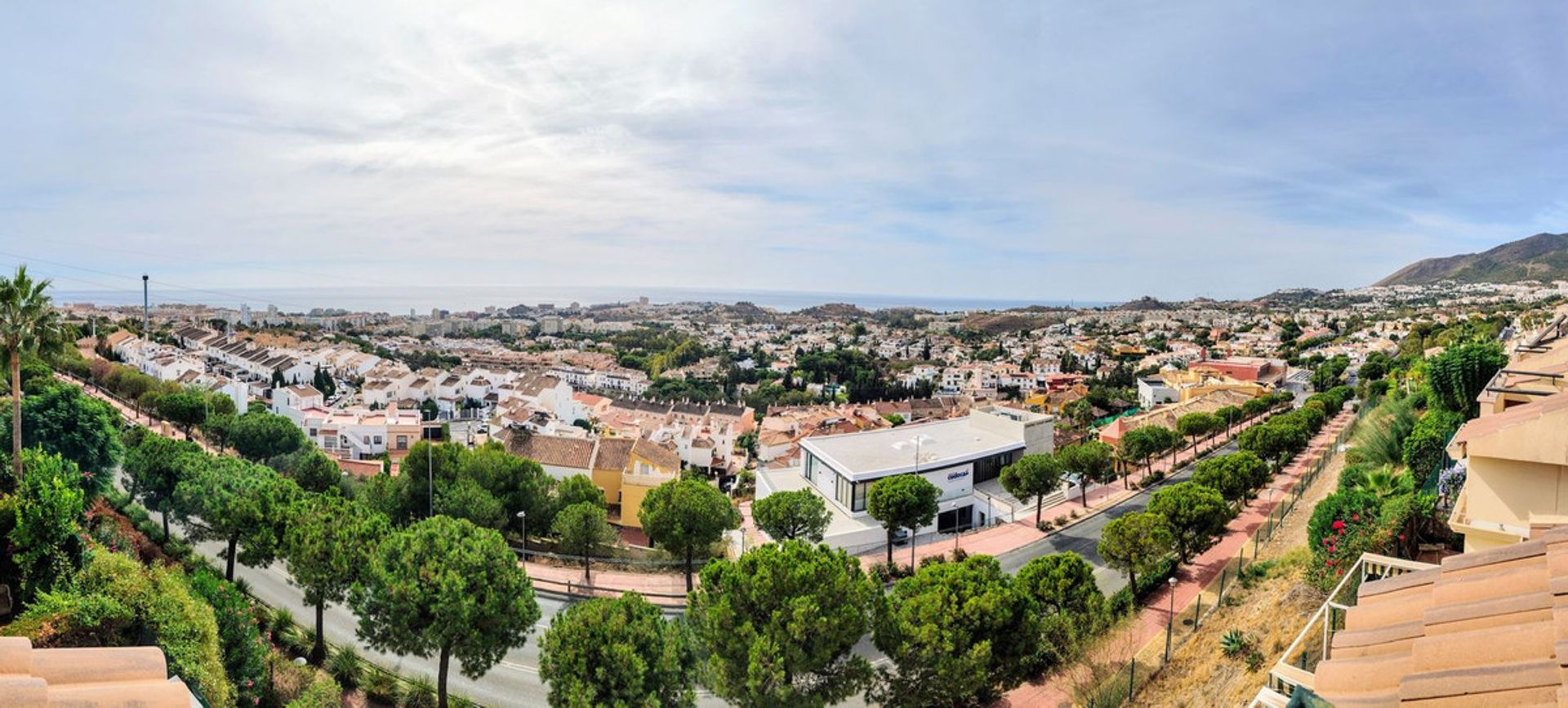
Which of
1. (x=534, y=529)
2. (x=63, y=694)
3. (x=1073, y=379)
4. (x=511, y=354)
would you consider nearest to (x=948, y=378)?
(x=1073, y=379)

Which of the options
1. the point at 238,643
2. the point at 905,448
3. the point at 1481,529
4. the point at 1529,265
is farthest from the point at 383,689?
the point at 1529,265

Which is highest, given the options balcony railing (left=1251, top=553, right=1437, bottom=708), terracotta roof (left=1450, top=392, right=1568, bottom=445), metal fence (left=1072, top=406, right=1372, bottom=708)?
terracotta roof (left=1450, top=392, right=1568, bottom=445)

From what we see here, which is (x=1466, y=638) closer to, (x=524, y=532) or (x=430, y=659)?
(x=430, y=659)

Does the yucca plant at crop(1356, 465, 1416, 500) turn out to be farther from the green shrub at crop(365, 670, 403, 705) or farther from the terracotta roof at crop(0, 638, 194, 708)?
the green shrub at crop(365, 670, 403, 705)

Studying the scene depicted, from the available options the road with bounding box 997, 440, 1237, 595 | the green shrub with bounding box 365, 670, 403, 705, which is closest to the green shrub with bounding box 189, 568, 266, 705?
the green shrub with bounding box 365, 670, 403, 705

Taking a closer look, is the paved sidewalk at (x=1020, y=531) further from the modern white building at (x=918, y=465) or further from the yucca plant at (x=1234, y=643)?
the yucca plant at (x=1234, y=643)

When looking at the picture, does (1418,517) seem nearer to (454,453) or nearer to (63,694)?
(63,694)
